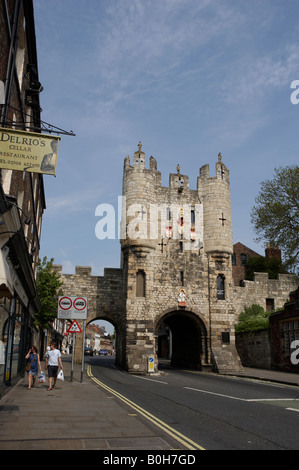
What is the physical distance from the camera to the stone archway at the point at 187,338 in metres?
28.1

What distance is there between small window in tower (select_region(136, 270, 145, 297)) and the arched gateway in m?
0.07

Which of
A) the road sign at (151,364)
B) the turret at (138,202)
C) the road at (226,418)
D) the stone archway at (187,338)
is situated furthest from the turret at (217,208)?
the road at (226,418)

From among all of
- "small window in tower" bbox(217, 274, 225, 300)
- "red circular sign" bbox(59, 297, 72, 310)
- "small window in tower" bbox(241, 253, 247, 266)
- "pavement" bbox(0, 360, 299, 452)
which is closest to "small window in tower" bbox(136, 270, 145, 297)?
"small window in tower" bbox(217, 274, 225, 300)

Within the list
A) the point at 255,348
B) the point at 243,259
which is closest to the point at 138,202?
the point at 255,348

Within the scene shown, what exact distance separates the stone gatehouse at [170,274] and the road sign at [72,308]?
35.3ft

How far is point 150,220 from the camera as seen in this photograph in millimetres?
28828

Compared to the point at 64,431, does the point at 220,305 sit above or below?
above

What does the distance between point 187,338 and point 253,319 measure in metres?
5.60

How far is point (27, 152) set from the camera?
267 inches

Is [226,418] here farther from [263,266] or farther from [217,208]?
[263,266]

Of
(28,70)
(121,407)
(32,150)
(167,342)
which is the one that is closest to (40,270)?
(28,70)

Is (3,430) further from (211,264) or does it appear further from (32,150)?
(211,264)
